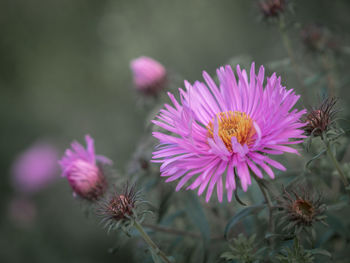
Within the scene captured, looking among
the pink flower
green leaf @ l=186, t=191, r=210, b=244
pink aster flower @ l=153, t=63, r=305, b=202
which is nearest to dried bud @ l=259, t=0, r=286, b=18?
pink aster flower @ l=153, t=63, r=305, b=202

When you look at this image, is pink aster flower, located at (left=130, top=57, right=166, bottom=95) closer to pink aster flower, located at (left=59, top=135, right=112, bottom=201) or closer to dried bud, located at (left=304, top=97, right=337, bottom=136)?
pink aster flower, located at (left=59, top=135, right=112, bottom=201)

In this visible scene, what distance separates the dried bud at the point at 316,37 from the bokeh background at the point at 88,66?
63 centimetres

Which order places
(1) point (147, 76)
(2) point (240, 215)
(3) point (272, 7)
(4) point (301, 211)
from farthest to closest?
(1) point (147, 76) → (3) point (272, 7) → (2) point (240, 215) → (4) point (301, 211)

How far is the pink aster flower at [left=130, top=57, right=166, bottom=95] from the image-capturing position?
167 cm

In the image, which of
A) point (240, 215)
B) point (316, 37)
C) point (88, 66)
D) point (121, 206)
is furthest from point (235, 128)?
point (88, 66)

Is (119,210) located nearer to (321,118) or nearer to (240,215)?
(240,215)

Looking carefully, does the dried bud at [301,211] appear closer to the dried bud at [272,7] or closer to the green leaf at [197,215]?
the green leaf at [197,215]

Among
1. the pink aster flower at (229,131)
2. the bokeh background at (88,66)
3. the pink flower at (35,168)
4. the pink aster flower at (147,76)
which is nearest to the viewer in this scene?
the pink aster flower at (229,131)

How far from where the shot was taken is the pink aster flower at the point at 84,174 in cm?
116

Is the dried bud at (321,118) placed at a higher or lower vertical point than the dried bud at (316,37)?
lower

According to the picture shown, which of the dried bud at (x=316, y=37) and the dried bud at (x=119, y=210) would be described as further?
the dried bud at (x=316, y=37)

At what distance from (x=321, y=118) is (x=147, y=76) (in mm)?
934

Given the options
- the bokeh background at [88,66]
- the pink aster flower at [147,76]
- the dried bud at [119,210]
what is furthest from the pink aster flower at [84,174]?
the bokeh background at [88,66]

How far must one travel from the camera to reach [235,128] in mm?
1035
